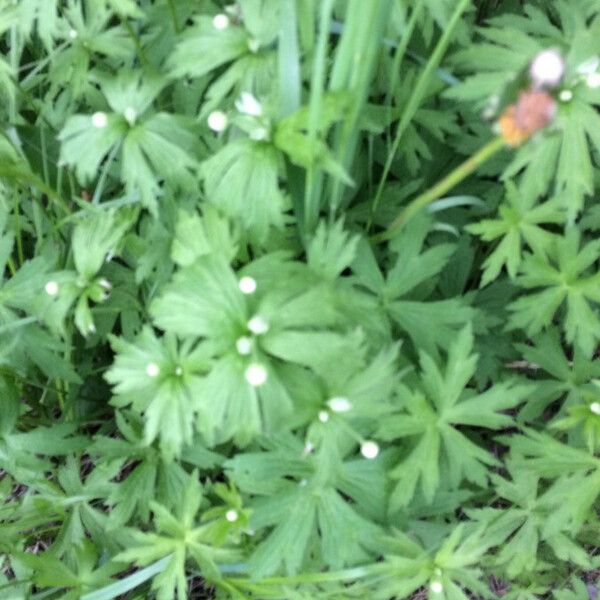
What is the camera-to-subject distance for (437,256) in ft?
5.19

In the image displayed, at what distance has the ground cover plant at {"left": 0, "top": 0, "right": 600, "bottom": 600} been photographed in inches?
51.0

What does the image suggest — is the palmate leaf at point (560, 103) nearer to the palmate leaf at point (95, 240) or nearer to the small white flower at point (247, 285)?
the small white flower at point (247, 285)

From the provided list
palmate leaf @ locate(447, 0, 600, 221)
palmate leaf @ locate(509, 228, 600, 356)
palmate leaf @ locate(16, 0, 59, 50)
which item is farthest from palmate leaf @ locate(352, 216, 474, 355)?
palmate leaf @ locate(16, 0, 59, 50)

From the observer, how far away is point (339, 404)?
133 cm

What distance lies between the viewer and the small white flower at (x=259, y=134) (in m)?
1.32

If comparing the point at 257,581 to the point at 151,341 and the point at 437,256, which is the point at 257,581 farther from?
the point at 437,256

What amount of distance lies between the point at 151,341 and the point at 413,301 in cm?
60

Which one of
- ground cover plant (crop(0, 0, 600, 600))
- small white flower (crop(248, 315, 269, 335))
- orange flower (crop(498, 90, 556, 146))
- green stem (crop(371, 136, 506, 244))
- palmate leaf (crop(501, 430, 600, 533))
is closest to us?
orange flower (crop(498, 90, 556, 146))

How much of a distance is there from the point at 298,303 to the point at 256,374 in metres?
0.14

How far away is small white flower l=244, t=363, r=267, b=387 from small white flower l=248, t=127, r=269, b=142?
0.43m

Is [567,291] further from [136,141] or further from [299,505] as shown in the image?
[136,141]

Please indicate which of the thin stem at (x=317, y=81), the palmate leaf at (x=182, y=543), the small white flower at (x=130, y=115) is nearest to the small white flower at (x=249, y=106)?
the thin stem at (x=317, y=81)

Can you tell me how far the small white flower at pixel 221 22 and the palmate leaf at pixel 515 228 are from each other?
2.18 ft

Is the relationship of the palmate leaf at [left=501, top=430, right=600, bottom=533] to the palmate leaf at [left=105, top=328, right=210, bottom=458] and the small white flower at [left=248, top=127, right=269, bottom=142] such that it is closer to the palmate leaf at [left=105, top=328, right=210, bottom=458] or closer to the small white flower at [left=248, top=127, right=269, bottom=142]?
the palmate leaf at [left=105, top=328, right=210, bottom=458]
